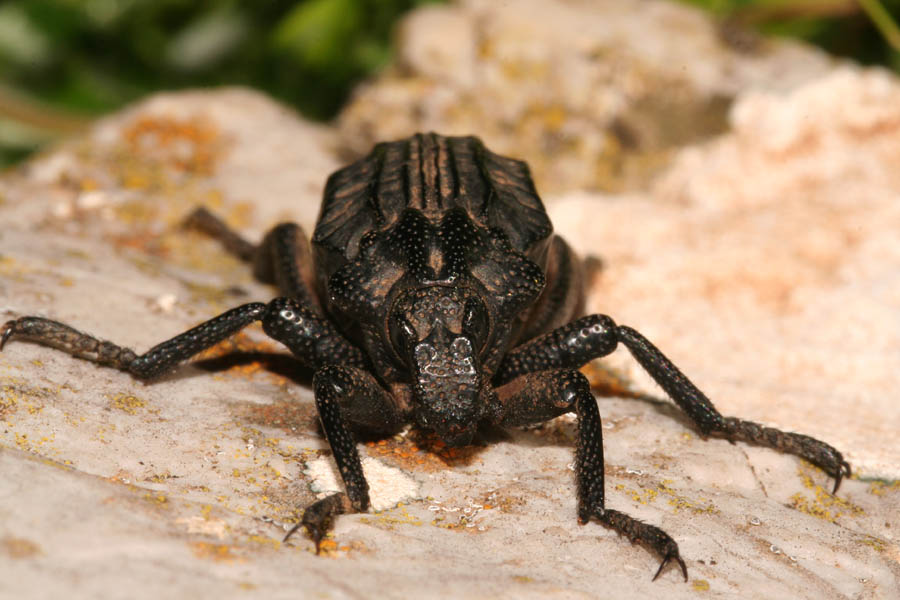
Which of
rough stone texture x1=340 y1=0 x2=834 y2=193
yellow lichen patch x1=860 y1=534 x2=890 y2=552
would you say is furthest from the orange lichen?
rough stone texture x1=340 y1=0 x2=834 y2=193

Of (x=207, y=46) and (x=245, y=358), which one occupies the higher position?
(x=207, y=46)

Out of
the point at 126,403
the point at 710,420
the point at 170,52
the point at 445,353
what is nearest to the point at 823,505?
the point at 710,420

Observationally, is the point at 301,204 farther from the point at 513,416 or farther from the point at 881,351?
the point at 881,351

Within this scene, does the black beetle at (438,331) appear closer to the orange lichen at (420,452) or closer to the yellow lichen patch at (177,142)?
the orange lichen at (420,452)

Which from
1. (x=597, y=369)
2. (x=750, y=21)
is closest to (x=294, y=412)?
(x=597, y=369)

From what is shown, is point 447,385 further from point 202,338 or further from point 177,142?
point 177,142

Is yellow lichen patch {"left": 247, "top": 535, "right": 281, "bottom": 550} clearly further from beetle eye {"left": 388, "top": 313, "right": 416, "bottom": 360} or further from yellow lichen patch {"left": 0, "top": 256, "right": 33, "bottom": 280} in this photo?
yellow lichen patch {"left": 0, "top": 256, "right": 33, "bottom": 280}
